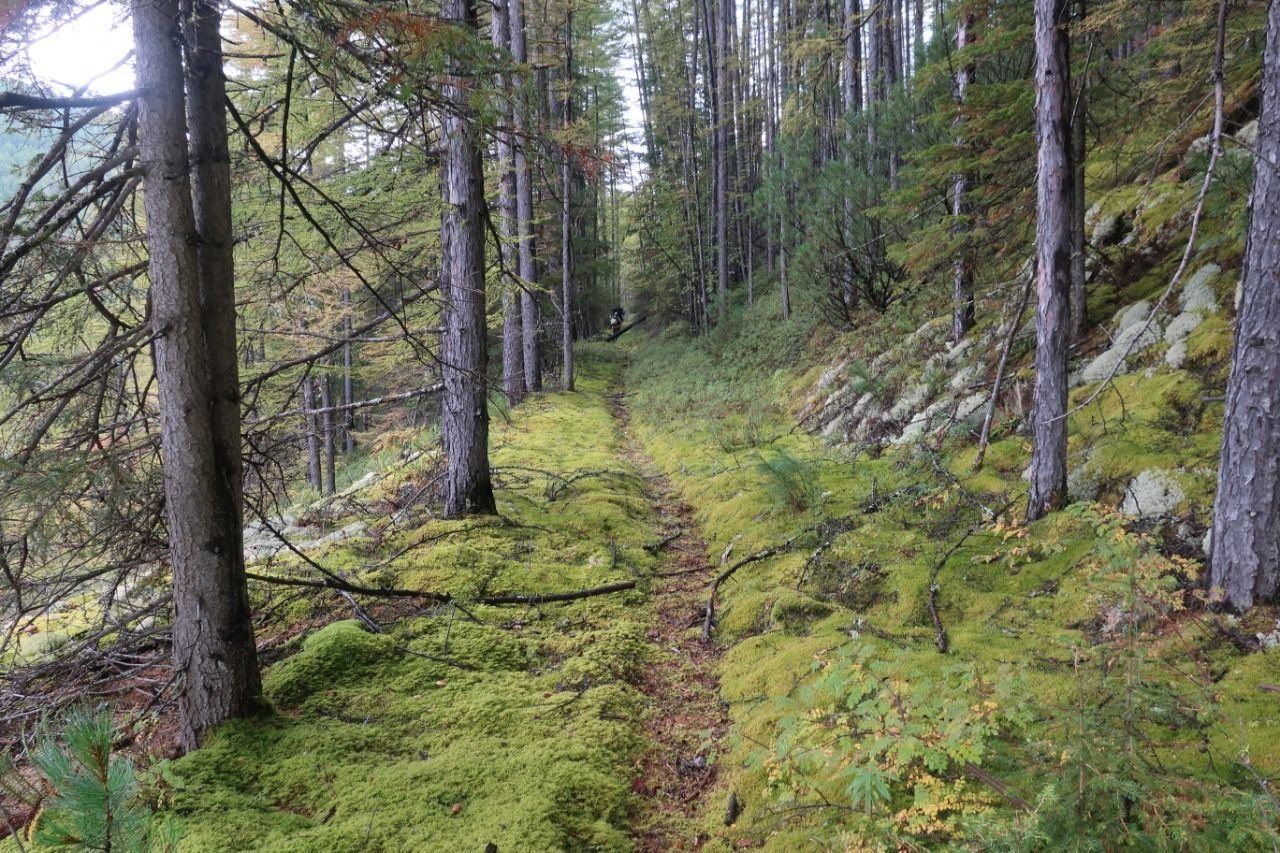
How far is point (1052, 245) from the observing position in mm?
4527

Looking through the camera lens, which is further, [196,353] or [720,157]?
[720,157]

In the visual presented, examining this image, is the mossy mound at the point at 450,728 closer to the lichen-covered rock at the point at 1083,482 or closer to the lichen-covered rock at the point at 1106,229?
the lichen-covered rock at the point at 1083,482

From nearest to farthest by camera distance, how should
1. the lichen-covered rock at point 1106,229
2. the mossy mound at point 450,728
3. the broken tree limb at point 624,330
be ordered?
the mossy mound at point 450,728 < the lichen-covered rock at point 1106,229 < the broken tree limb at point 624,330

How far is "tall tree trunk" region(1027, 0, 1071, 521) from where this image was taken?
4473mm

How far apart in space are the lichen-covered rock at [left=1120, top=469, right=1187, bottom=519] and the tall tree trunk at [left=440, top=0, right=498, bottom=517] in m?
5.03

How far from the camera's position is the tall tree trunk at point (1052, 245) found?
14.7 feet

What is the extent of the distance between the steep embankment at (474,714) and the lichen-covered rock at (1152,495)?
298 centimetres

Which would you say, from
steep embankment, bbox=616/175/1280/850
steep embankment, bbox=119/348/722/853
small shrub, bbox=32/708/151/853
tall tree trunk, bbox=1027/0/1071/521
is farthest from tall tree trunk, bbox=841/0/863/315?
small shrub, bbox=32/708/151/853

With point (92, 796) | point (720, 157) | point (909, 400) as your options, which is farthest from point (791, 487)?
point (720, 157)

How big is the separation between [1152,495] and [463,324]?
5.68 meters

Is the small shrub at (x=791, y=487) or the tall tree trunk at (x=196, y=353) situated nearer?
the tall tree trunk at (x=196, y=353)

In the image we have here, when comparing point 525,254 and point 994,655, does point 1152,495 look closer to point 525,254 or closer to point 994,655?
point 994,655

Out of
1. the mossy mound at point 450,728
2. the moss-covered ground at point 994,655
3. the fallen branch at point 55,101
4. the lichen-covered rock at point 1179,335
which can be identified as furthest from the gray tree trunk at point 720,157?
the fallen branch at point 55,101

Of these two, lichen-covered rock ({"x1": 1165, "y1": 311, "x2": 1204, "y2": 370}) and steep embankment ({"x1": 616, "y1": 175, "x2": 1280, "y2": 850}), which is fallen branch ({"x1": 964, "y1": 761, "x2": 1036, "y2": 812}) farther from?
lichen-covered rock ({"x1": 1165, "y1": 311, "x2": 1204, "y2": 370})
